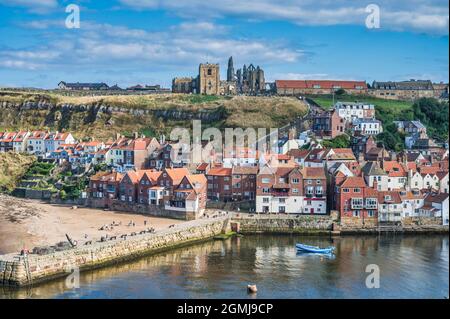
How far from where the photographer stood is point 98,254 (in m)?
36.7

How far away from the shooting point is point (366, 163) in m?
53.1

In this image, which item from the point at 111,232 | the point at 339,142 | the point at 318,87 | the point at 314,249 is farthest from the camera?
the point at 318,87

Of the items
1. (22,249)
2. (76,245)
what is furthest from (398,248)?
(22,249)

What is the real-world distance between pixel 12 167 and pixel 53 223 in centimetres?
2455

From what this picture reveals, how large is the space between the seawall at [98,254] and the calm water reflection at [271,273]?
35.8 inches

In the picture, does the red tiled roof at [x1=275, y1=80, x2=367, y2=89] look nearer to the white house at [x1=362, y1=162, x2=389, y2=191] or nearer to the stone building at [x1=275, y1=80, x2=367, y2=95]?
the stone building at [x1=275, y1=80, x2=367, y2=95]

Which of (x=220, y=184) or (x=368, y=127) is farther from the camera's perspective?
(x=368, y=127)

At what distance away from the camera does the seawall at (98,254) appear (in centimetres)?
3253

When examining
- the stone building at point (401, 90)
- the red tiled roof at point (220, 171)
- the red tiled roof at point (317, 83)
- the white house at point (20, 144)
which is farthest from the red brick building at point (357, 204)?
the stone building at point (401, 90)

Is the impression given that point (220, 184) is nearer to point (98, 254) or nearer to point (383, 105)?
point (98, 254)

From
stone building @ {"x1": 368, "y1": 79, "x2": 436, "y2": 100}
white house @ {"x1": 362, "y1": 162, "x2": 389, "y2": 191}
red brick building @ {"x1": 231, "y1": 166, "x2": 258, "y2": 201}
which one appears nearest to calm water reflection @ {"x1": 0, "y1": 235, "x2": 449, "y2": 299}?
white house @ {"x1": 362, "y1": 162, "x2": 389, "y2": 191}

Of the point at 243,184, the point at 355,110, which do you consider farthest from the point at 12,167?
the point at 355,110

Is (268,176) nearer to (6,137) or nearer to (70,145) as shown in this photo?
(70,145)

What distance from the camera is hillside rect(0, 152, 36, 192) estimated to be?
210ft
